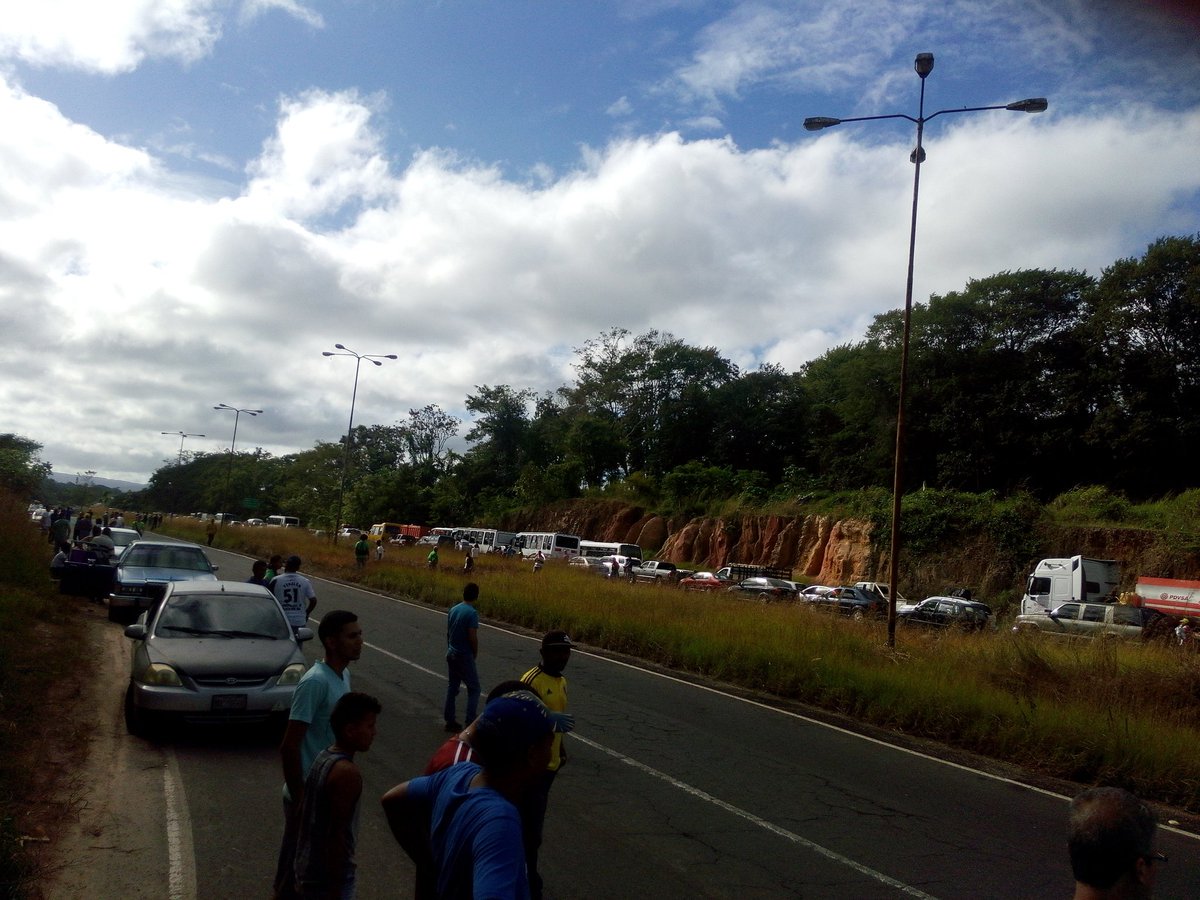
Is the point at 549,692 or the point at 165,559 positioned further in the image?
the point at 165,559

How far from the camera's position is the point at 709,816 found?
7.59 m

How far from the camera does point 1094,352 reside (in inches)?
1662

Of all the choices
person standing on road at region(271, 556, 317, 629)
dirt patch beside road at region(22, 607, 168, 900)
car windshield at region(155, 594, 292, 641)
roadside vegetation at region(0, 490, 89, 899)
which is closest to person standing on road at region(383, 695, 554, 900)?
roadside vegetation at region(0, 490, 89, 899)

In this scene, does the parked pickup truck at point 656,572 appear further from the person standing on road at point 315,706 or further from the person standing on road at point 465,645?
the person standing on road at point 315,706

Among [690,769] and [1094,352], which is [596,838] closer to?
[690,769]

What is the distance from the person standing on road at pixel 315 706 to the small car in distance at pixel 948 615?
14.1m

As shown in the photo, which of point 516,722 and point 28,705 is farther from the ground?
point 516,722

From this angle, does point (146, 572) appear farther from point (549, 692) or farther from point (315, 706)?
point (315, 706)

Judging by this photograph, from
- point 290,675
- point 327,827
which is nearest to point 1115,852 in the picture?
point 327,827

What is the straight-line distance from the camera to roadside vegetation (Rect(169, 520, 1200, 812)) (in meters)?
10.5

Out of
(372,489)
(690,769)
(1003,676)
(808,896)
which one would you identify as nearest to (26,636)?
(690,769)

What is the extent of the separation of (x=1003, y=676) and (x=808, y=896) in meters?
8.91

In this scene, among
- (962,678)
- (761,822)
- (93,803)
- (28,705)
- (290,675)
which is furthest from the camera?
(962,678)

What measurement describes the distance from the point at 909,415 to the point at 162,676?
145 feet
